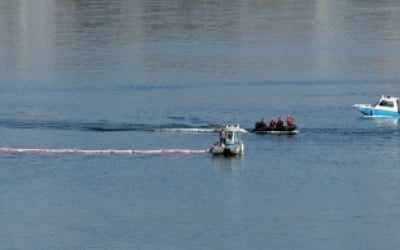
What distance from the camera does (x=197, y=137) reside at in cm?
7638

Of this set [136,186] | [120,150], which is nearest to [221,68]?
[120,150]

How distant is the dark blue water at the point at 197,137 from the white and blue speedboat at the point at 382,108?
52cm

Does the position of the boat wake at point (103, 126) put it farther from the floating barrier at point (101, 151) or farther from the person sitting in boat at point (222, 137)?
the person sitting in boat at point (222, 137)

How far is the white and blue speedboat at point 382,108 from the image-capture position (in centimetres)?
8188

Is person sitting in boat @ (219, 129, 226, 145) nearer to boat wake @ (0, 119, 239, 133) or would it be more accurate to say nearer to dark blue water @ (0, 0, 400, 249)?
dark blue water @ (0, 0, 400, 249)

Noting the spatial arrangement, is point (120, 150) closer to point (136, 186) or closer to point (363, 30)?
point (136, 186)

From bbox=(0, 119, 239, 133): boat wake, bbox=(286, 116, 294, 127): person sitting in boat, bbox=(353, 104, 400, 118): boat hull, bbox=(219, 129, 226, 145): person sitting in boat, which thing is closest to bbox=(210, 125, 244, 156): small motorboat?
bbox=(219, 129, 226, 145): person sitting in boat

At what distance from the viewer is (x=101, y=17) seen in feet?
465

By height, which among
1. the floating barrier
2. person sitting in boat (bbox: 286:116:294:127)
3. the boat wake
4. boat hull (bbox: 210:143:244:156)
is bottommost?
boat hull (bbox: 210:143:244:156)

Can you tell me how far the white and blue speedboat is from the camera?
8188 cm

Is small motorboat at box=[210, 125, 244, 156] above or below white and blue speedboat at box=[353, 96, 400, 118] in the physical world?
below

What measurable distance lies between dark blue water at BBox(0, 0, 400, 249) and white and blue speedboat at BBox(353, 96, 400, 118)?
20.3 inches

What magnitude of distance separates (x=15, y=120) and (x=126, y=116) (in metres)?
5.54

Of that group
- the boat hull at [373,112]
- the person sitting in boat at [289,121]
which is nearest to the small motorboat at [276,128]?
the person sitting in boat at [289,121]
